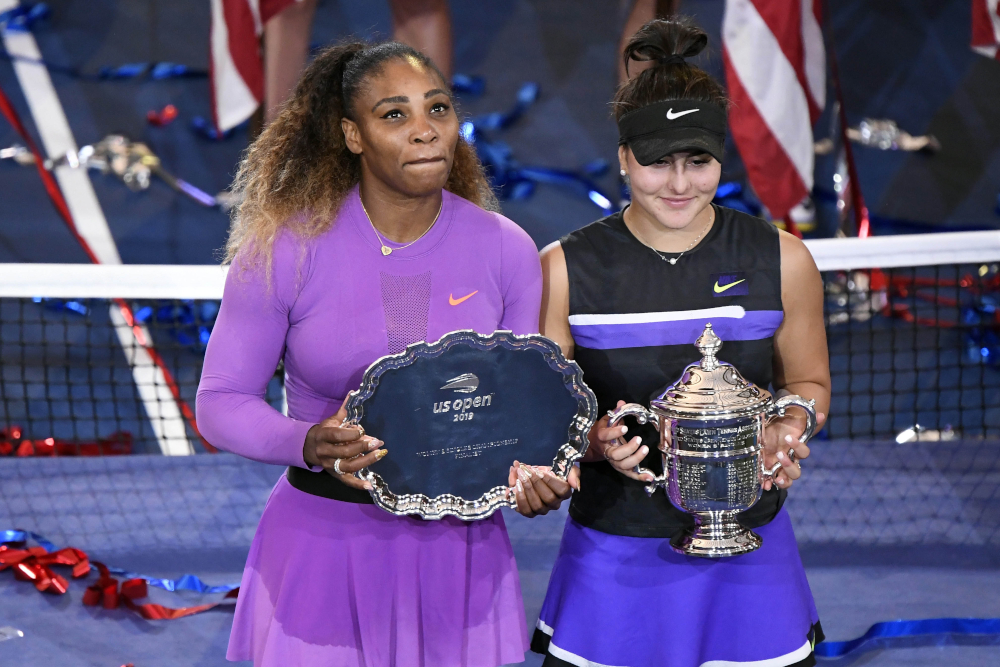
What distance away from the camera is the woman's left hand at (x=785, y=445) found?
2037 millimetres

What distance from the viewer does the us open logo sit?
1.90 metres

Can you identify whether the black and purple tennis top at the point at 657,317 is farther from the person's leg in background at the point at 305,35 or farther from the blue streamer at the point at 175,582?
the person's leg in background at the point at 305,35

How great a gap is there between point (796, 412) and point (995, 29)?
393 cm

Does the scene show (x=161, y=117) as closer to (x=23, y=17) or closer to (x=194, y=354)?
(x=23, y=17)

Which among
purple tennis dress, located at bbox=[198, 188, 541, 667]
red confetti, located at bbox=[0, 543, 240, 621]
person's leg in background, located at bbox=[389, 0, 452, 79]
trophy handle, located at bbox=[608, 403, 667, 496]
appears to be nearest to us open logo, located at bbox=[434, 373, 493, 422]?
purple tennis dress, located at bbox=[198, 188, 541, 667]

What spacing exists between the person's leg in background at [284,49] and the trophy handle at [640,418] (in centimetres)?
393


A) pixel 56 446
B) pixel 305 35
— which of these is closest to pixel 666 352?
pixel 56 446

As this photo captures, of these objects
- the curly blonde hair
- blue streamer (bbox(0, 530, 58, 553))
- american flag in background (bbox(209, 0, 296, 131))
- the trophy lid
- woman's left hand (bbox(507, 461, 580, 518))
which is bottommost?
blue streamer (bbox(0, 530, 58, 553))

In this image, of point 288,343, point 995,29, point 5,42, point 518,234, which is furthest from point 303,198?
point 5,42

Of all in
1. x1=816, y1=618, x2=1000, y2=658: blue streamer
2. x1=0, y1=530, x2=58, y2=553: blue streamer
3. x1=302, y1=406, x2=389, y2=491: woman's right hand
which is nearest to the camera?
x1=302, y1=406, x2=389, y2=491: woman's right hand

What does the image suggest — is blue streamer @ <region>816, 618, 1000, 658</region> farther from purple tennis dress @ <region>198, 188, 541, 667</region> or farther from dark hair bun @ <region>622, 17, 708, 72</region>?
dark hair bun @ <region>622, 17, 708, 72</region>

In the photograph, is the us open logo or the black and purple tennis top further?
the black and purple tennis top

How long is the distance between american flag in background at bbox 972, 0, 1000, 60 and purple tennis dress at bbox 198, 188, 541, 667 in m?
4.09

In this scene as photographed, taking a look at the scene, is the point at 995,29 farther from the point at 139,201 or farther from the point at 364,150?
the point at 139,201
